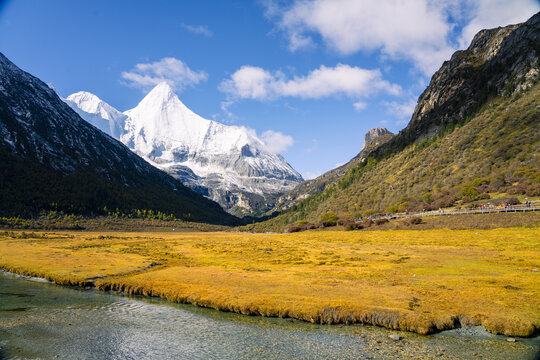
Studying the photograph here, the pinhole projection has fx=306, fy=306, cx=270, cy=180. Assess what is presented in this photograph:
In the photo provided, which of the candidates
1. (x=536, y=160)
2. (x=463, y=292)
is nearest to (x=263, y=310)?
(x=463, y=292)

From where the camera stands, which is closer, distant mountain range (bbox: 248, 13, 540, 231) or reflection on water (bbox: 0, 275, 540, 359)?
reflection on water (bbox: 0, 275, 540, 359)

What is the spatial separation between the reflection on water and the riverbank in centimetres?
160

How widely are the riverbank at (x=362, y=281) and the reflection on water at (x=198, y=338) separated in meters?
1.60

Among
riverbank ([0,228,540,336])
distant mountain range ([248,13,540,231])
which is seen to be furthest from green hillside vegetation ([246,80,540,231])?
riverbank ([0,228,540,336])

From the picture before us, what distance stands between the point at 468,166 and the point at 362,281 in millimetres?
118666

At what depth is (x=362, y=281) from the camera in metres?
39.5

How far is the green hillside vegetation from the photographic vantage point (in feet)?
351

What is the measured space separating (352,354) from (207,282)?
2516cm

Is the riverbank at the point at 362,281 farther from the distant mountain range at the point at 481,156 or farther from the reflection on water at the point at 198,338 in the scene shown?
the distant mountain range at the point at 481,156

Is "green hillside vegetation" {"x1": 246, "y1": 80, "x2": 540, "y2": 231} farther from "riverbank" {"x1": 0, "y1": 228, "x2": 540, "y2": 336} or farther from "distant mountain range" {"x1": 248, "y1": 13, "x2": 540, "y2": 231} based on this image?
"riverbank" {"x1": 0, "y1": 228, "x2": 540, "y2": 336}

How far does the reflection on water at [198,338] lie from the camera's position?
21797mm

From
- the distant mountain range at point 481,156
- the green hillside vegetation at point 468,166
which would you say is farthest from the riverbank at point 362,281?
the distant mountain range at point 481,156

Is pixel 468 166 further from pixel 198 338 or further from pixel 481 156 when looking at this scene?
pixel 198 338


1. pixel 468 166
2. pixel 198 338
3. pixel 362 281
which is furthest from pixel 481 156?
pixel 198 338
